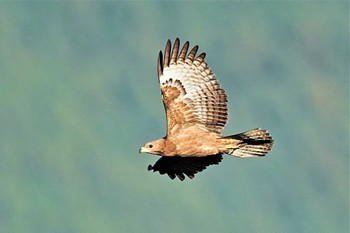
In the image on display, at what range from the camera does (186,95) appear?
21.2 m

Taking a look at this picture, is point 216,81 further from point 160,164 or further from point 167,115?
point 160,164

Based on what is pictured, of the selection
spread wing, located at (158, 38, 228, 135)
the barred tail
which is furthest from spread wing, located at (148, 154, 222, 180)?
spread wing, located at (158, 38, 228, 135)

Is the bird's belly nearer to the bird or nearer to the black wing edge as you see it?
the bird

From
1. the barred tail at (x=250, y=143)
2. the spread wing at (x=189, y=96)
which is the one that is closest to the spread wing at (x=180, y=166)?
the barred tail at (x=250, y=143)

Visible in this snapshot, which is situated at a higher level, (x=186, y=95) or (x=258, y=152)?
(x=186, y=95)

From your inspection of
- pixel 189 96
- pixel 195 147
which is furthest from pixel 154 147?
pixel 189 96

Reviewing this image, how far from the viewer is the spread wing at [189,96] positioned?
2105 cm

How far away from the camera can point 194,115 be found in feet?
69.4

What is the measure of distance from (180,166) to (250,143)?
9.09 ft

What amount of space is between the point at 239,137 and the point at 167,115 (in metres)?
1.99

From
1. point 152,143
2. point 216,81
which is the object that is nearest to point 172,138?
point 152,143

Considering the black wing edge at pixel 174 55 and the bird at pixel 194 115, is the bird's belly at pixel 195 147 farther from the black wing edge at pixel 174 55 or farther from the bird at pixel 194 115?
the black wing edge at pixel 174 55

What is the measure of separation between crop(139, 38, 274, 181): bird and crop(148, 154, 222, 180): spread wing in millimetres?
1811

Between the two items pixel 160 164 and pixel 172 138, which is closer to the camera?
pixel 172 138
